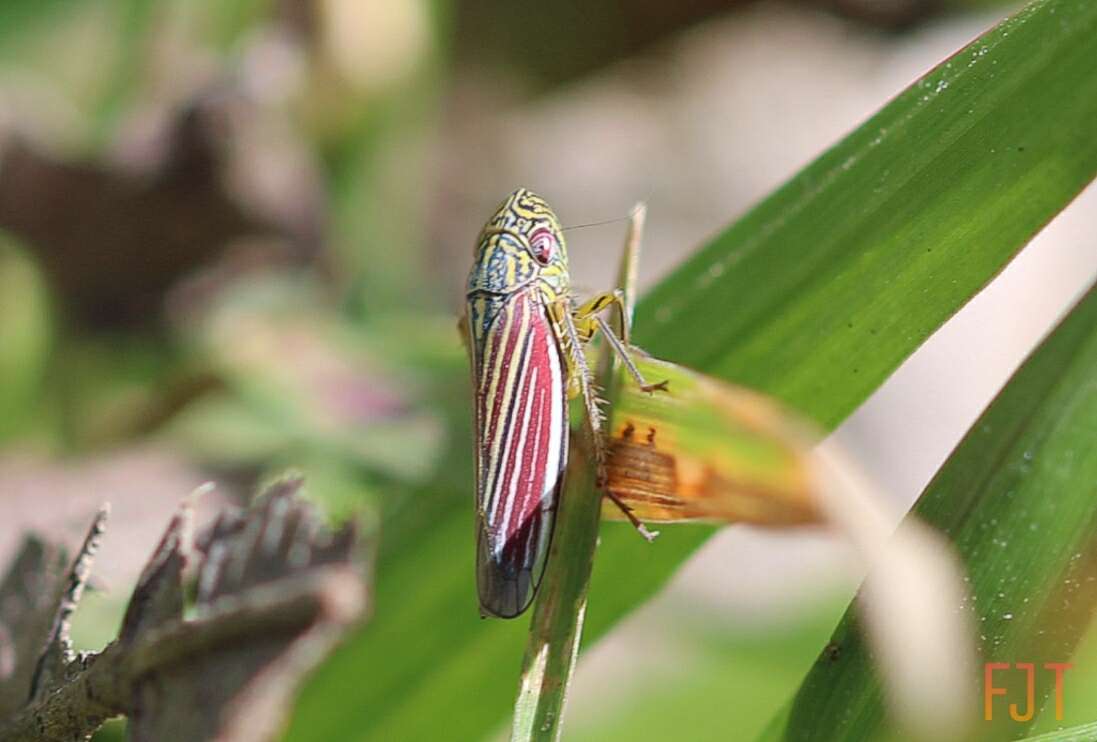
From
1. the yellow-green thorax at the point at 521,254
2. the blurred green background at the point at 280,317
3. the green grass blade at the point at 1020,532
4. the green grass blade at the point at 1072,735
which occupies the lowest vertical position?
the green grass blade at the point at 1072,735

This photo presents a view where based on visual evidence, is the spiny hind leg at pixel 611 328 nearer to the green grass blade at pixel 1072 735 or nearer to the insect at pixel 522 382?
the insect at pixel 522 382

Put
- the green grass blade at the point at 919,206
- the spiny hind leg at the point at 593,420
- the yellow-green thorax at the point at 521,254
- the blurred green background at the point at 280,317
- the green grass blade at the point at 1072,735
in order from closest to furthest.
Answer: the green grass blade at the point at 1072,735 < the green grass blade at the point at 919,206 < the spiny hind leg at the point at 593,420 < the yellow-green thorax at the point at 521,254 < the blurred green background at the point at 280,317

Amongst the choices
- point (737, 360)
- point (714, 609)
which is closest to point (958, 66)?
point (737, 360)

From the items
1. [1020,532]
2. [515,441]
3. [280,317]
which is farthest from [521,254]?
[280,317]

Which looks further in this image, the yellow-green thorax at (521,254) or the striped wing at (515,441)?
the yellow-green thorax at (521,254)

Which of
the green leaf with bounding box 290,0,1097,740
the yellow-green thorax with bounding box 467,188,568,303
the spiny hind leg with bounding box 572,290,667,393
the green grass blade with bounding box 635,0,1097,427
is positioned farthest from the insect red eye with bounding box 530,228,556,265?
the green grass blade with bounding box 635,0,1097,427

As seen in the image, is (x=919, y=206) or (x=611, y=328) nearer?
(x=919, y=206)

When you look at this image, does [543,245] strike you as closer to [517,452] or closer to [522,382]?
[522,382]

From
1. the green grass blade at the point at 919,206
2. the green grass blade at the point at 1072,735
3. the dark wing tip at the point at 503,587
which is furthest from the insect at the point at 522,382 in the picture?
the green grass blade at the point at 1072,735
